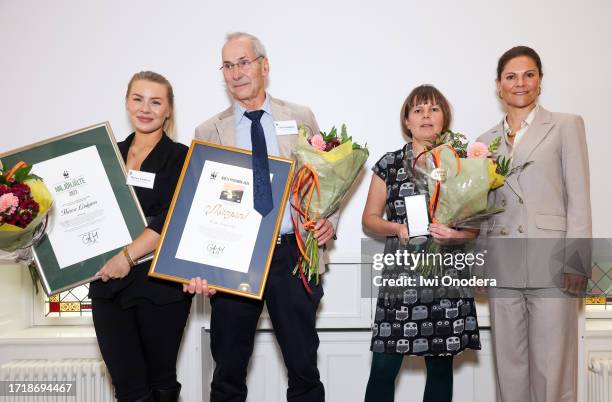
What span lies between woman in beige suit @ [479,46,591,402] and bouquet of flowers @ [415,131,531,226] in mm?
147

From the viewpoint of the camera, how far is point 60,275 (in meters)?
2.17

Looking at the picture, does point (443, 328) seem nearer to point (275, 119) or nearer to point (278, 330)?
point (278, 330)

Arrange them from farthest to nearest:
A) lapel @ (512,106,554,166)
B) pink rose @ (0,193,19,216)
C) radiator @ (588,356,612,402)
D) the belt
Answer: radiator @ (588,356,612,402) → lapel @ (512,106,554,166) → the belt → pink rose @ (0,193,19,216)

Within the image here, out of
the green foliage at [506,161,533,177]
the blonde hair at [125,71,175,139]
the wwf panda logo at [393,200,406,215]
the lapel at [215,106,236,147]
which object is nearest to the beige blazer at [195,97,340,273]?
the lapel at [215,106,236,147]

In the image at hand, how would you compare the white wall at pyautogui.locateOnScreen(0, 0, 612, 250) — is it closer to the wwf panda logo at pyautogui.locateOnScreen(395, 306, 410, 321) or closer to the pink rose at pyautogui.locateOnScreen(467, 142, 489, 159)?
the wwf panda logo at pyautogui.locateOnScreen(395, 306, 410, 321)

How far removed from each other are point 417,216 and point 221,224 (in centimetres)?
82

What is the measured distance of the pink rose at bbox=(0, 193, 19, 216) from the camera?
1.92m

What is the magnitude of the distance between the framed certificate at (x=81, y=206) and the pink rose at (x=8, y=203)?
241mm

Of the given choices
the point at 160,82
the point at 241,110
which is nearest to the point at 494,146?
the point at 241,110

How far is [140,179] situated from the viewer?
2.19 meters

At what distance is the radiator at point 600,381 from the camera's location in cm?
292

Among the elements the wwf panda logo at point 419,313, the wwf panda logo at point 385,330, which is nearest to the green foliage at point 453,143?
the wwf panda logo at point 419,313
